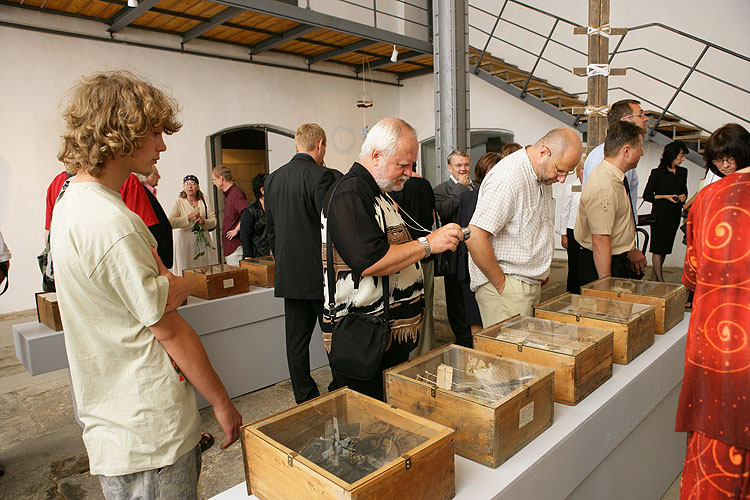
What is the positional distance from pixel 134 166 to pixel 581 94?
9.60 metres

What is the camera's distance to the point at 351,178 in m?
1.83

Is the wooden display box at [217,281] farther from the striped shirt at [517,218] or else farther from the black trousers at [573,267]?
the black trousers at [573,267]

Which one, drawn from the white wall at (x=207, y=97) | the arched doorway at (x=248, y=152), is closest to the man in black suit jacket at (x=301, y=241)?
the white wall at (x=207, y=97)

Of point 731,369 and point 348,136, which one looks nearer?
point 731,369

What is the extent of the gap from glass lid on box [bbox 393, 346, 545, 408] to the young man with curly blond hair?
2.05ft

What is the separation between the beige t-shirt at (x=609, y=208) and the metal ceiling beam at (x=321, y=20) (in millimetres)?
4866

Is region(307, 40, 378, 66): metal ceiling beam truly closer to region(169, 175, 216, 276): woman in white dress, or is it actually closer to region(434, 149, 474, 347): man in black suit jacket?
region(169, 175, 216, 276): woman in white dress

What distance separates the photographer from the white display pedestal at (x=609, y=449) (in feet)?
4.15

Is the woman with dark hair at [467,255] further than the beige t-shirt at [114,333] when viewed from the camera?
Yes

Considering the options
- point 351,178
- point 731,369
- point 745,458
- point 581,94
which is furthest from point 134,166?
point 581,94

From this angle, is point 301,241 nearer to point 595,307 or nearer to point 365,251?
point 365,251

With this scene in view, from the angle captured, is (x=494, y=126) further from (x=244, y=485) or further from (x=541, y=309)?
(x=244, y=485)

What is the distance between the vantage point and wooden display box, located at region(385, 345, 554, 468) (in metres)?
1.27

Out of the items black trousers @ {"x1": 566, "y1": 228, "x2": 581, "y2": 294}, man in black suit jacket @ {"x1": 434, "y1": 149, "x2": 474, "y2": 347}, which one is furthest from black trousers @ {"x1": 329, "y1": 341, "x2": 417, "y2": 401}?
man in black suit jacket @ {"x1": 434, "y1": 149, "x2": 474, "y2": 347}
